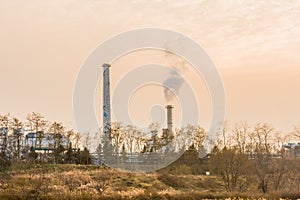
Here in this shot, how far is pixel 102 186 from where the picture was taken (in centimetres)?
2386

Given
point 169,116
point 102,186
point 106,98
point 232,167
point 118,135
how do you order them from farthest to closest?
point 106,98
point 169,116
point 118,135
point 232,167
point 102,186

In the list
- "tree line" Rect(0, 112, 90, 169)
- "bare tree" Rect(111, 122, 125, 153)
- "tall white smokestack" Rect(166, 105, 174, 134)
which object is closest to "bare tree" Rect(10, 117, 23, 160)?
"tree line" Rect(0, 112, 90, 169)

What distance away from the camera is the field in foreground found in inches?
779

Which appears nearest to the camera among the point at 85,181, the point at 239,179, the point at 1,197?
the point at 1,197

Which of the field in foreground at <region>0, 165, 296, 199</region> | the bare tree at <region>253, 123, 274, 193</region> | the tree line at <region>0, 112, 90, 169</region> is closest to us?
the field in foreground at <region>0, 165, 296, 199</region>

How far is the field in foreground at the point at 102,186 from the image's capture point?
19797mm

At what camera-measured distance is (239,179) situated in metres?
27.4

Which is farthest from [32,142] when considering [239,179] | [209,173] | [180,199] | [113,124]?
[180,199]


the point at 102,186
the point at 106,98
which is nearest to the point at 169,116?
the point at 106,98

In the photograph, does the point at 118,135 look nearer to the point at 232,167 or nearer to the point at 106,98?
the point at 106,98

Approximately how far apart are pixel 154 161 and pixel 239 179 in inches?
464

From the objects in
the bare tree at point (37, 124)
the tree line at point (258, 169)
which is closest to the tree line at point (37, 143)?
the bare tree at point (37, 124)

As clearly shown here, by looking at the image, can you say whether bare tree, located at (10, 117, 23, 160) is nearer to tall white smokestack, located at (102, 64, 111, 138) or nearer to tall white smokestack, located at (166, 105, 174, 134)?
tall white smokestack, located at (102, 64, 111, 138)

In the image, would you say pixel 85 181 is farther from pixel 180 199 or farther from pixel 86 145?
pixel 86 145
